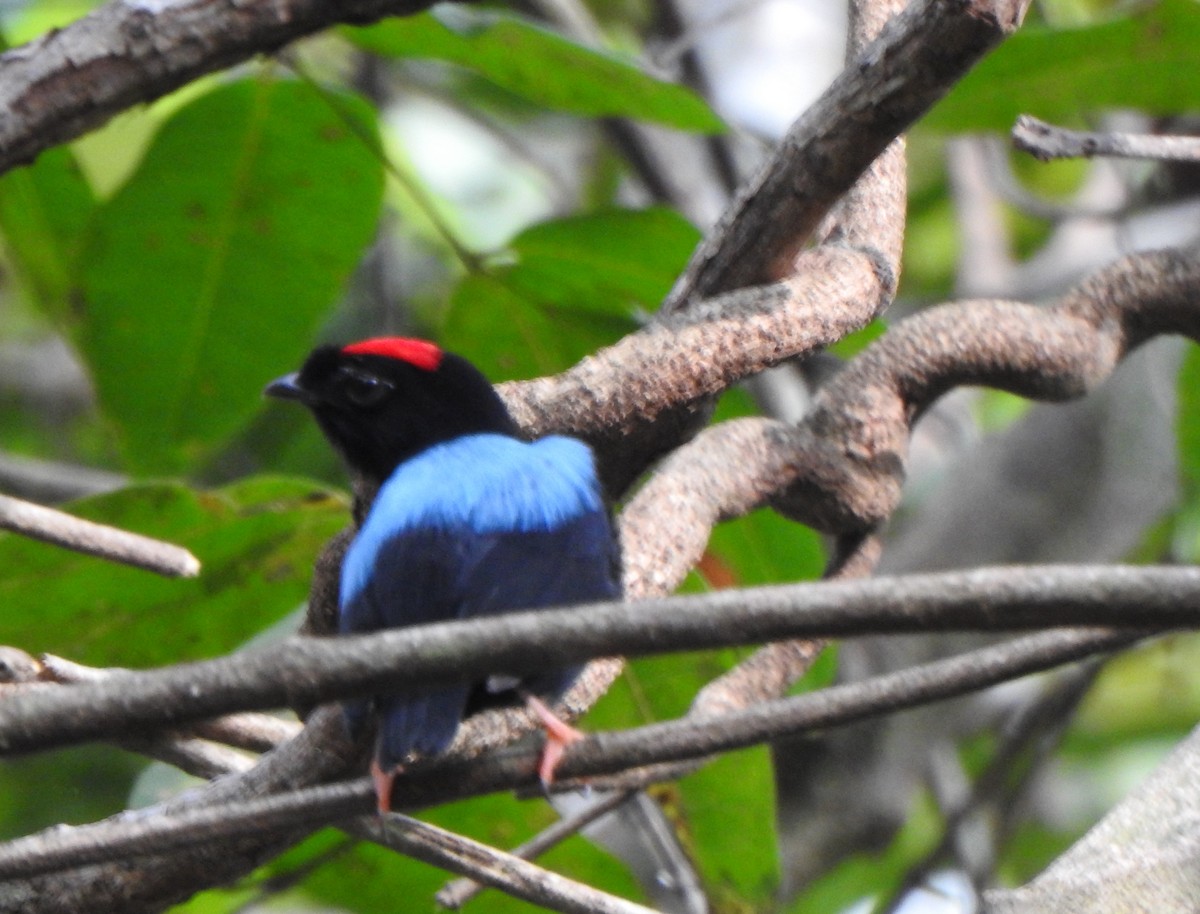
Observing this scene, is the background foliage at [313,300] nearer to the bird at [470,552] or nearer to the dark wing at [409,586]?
the bird at [470,552]

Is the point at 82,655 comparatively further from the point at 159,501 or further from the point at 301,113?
the point at 301,113

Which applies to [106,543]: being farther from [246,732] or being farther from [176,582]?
[176,582]

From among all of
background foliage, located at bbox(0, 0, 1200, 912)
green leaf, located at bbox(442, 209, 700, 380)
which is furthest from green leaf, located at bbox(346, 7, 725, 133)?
green leaf, located at bbox(442, 209, 700, 380)

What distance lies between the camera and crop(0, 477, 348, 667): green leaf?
3123mm

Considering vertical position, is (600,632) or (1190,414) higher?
(1190,414)

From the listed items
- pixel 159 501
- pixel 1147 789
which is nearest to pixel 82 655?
pixel 159 501

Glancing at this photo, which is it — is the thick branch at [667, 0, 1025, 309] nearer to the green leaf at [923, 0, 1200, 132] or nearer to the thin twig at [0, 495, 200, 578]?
the thin twig at [0, 495, 200, 578]

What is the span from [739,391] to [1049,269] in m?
3.03

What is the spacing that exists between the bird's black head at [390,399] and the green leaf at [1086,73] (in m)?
1.54

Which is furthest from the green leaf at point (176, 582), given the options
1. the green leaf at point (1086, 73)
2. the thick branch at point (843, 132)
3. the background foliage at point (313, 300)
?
the green leaf at point (1086, 73)

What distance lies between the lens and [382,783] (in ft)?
6.15

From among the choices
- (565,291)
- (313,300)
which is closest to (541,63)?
(565,291)

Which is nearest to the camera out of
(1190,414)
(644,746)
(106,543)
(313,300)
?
(644,746)

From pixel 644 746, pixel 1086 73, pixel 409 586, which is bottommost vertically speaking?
pixel 644 746
